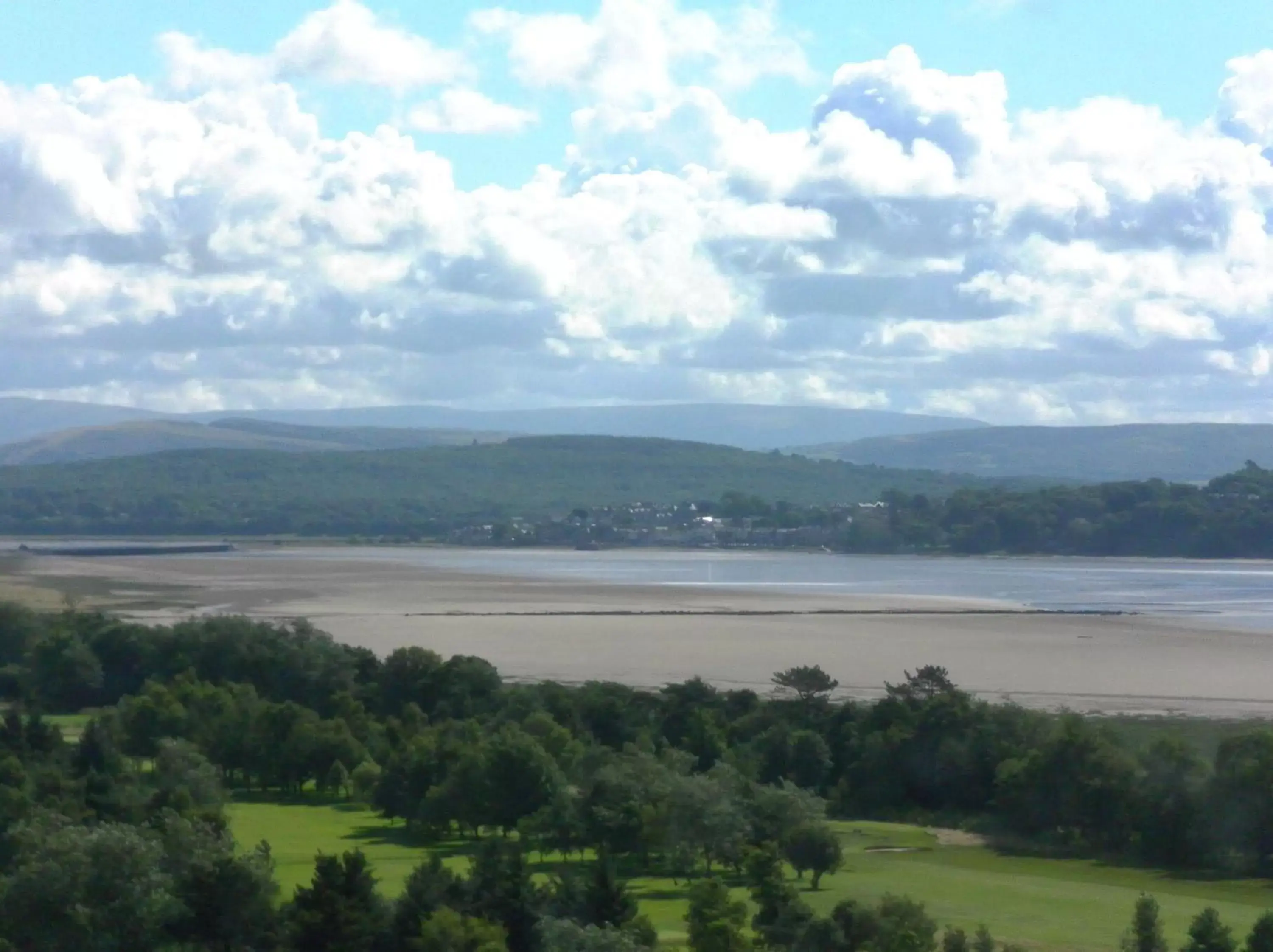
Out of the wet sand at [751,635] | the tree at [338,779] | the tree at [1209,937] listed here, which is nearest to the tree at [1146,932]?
the tree at [1209,937]

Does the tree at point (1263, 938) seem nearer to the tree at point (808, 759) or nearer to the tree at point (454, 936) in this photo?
the tree at point (454, 936)

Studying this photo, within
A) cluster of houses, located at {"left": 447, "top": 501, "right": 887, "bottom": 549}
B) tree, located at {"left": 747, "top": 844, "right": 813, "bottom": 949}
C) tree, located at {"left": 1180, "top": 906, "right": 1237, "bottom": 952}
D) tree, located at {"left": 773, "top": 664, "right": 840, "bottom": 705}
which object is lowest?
tree, located at {"left": 747, "top": 844, "right": 813, "bottom": 949}

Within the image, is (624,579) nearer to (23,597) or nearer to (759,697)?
(23,597)

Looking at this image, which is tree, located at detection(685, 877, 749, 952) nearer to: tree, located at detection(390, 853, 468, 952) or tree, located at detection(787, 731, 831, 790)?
tree, located at detection(390, 853, 468, 952)

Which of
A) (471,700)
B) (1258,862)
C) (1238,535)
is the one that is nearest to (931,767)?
(1258,862)

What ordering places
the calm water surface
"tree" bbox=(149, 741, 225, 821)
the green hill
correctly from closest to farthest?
1. "tree" bbox=(149, 741, 225, 821)
2. the calm water surface
3. the green hill

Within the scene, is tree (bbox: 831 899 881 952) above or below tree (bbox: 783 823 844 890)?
above

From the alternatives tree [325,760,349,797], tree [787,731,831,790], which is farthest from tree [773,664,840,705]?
tree [325,760,349,797]
